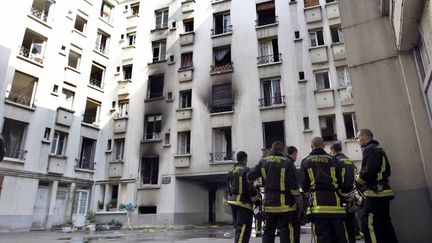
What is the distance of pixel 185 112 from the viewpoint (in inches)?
830

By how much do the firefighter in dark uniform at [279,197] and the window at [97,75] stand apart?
2130cm

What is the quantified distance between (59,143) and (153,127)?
6.31 meters

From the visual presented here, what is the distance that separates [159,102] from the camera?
22.3 m

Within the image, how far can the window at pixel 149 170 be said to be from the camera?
2134 centimetres

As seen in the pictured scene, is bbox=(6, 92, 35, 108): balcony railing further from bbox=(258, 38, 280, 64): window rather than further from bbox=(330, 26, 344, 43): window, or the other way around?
bbox=(330, 26, 344, 43): window

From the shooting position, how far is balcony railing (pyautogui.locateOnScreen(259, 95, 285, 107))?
1914cm

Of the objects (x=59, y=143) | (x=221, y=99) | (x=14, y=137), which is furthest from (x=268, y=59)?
(x=14, y=137)

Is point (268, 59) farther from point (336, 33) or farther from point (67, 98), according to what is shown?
point (67, 98)

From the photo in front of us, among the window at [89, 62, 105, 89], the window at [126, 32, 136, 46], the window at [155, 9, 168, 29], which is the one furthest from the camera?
the window at [126, 32, 136, 46]

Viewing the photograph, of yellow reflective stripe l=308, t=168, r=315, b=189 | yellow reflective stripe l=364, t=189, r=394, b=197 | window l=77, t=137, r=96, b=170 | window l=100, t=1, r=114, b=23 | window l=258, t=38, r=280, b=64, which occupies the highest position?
window l=100, t=1, r=114, b=23

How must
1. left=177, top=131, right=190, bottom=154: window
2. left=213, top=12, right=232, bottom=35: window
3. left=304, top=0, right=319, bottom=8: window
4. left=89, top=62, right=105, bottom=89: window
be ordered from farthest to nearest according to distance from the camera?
left=89, top=62, right=105, bottom=89: window
left=213, top=12, right=232, bottom=35: window
left=177, top=131, right=190, bottom=154: window
left=304, top=0, right=319, bottom=8: window

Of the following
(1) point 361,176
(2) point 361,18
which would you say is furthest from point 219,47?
(1) point 361,176

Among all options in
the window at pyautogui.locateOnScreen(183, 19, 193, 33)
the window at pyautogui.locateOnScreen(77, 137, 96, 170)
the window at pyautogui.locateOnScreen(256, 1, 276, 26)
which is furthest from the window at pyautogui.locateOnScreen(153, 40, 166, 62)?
the window at pyautogui.locateOnScreen(77, 137, 96, 170)

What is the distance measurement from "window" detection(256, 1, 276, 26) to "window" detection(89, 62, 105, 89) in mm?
12802
